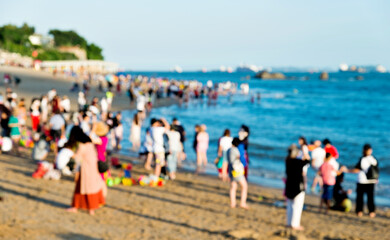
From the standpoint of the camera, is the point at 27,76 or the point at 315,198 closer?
the point at 315,198

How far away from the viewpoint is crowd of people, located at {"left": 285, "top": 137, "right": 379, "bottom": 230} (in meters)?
6.86

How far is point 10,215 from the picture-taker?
6.88m

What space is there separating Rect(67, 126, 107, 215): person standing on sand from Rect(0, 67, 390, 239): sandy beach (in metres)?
0.23

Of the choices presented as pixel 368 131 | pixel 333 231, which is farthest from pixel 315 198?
pixel 368 131

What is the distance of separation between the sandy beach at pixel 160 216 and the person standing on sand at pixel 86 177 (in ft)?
0.74

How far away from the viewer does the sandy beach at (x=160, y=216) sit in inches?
258

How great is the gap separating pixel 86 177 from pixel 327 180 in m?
4.70

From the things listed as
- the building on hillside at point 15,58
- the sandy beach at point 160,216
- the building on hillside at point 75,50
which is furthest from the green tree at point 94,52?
the sandy beach at point 160,216

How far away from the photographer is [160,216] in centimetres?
766

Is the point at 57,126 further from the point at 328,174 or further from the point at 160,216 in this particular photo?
the point at 328,174

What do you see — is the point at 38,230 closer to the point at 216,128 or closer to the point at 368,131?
the point at 216,128

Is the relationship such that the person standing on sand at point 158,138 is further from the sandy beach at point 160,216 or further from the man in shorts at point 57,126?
the man in shorts at point 57,126

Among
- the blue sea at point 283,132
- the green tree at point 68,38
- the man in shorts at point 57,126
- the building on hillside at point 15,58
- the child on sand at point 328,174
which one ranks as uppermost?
the green tree at point 68,38

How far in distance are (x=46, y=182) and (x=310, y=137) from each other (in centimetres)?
1894
